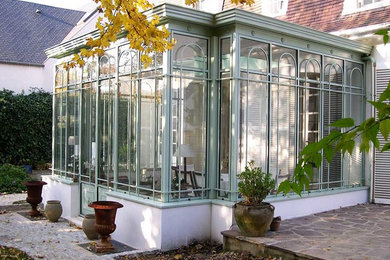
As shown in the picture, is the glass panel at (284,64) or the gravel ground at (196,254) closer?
the gravel ground at (196,254)

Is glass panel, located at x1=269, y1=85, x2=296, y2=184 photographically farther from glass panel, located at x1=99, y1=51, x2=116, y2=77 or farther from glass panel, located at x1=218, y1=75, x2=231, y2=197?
glass panel, located at x1=99, y1=51, x2=116, y2=77

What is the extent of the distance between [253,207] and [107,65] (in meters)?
4.38

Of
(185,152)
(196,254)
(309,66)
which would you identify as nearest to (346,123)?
(196,254)

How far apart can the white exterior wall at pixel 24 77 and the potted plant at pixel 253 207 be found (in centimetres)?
1495

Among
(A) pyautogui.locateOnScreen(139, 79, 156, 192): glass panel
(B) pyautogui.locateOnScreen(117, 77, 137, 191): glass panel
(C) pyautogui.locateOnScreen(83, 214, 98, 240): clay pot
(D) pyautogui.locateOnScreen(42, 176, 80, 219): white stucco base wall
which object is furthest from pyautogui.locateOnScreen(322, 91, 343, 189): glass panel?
(D) pyautogui.locateOnScreen(42, 176, 80, 219): white stucco base wall

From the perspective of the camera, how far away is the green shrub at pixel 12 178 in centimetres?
1438

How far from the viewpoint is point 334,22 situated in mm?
11188

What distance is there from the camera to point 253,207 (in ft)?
22.4

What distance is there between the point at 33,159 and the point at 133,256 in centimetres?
1132

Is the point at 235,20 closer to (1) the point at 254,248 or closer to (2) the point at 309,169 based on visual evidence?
(1) the point at 254,248

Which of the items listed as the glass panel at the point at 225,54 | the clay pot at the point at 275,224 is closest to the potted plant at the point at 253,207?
the clay pot at the point at 275,224

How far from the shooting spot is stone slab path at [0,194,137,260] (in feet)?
23.5

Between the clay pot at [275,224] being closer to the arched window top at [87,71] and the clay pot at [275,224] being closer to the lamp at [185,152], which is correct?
the lamp at [185,152]

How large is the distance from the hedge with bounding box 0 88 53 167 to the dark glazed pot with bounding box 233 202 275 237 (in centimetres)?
1176
